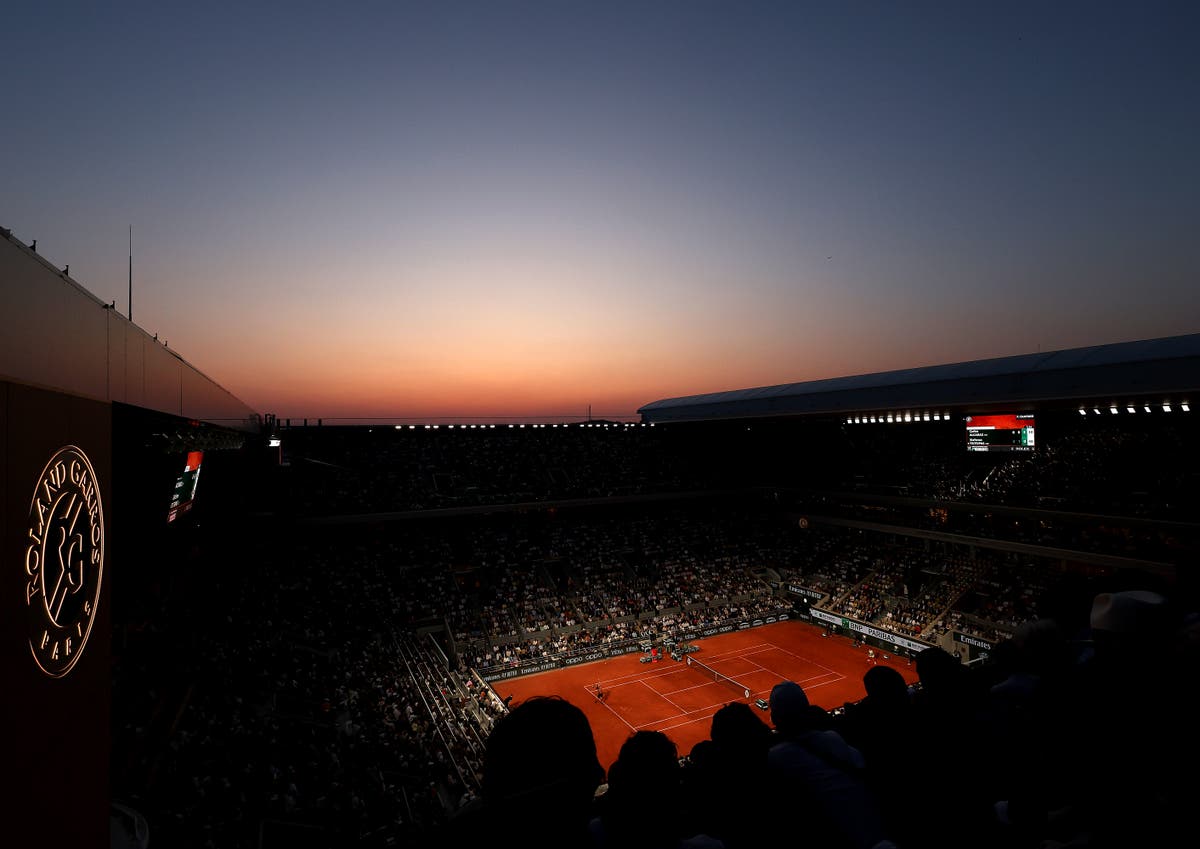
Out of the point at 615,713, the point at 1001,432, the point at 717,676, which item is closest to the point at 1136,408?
the point at 1001,432

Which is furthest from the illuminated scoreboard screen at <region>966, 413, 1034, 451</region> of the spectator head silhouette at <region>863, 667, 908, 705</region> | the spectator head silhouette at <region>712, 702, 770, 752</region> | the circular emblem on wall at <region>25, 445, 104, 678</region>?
the circular emblem on wall at <region>25, 445, 104, 678</region>

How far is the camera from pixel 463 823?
1994 millimetres

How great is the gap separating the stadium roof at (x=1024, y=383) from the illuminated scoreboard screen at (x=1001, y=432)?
5.16 m

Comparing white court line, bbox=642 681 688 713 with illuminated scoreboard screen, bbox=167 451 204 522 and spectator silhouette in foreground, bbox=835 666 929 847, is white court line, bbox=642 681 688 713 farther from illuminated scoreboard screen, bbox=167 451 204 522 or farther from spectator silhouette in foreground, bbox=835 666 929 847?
spectator silhouette in foreground, bbox=835 666 929 847

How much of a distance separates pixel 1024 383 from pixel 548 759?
29464 millimetres

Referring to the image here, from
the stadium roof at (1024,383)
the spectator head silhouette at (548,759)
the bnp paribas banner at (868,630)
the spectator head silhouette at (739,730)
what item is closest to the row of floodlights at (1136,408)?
the stadium roof at (1024,383)

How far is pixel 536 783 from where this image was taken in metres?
2.12

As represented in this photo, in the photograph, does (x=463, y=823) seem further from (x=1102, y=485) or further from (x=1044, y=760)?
(x=1102, y=485)

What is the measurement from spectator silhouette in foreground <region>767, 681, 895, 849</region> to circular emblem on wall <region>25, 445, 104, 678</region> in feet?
9.73

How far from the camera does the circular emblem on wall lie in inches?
91.6

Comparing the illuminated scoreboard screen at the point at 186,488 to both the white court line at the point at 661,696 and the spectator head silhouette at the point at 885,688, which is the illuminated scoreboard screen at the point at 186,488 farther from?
the white court line at the point at 661,696

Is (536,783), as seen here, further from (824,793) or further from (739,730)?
(824,793)

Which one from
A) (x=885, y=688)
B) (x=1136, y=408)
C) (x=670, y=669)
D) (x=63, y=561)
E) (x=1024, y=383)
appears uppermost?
(x=1024, y=383)

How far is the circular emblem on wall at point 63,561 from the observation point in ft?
7.63
